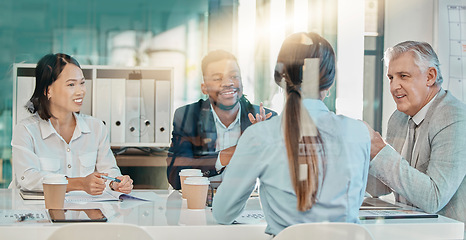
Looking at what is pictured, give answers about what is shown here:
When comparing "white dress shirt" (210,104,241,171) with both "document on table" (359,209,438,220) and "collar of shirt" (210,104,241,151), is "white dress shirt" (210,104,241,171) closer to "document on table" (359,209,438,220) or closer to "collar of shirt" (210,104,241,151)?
"collar of shirt" (210,104,241,151)

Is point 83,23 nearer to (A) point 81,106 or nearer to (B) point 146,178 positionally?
(A) point 81,106

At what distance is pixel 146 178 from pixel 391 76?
1.46m

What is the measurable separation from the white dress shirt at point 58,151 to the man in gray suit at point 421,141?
1.22 m

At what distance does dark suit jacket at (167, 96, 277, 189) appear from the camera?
2477 mm

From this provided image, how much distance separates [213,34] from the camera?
7.75 ft

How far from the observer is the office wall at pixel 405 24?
232 cm

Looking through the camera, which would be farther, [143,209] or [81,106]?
[81,106]

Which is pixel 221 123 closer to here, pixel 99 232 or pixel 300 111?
pixel 300 111

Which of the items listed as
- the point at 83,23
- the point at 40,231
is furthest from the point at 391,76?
the point at 40,231

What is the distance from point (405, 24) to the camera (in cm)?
242

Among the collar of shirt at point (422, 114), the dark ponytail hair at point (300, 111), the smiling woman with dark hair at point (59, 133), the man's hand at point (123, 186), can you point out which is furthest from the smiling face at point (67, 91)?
the collar of shirt at point (422, 114)

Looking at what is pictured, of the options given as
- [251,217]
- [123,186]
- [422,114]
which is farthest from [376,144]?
[123,186]

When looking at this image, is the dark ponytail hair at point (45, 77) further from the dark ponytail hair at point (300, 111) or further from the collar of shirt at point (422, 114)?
the collar of shirt at point (422, 114)

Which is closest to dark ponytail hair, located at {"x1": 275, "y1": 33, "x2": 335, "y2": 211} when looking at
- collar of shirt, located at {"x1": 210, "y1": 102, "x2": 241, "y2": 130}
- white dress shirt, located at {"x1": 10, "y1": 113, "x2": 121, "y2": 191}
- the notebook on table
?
collar of shirt, located at {"x1": 210, "y1": 102, "x2": 241, "y2": 130}
